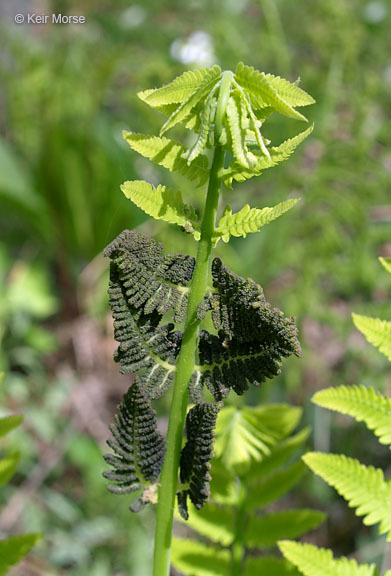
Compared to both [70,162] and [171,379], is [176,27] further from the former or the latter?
[171,379]

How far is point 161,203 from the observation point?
403 mm

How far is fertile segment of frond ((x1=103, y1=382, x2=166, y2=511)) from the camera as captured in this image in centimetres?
41

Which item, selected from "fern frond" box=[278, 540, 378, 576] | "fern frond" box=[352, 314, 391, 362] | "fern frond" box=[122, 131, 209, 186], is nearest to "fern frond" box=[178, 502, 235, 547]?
"fern frond" box=[278, 540, 378, 576]

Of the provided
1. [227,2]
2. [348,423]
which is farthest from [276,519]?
[227,2]

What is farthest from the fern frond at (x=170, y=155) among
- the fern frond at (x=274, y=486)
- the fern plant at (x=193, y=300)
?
the fern frond at (x=274, y=486)

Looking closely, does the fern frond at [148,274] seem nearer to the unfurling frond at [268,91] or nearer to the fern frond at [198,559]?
the unfurling frond at [268,91]

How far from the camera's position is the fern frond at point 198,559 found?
24.8 inches

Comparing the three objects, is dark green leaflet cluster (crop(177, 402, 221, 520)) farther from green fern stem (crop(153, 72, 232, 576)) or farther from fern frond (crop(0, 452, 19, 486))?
fern frond (crop(0, 452, 19, 486))

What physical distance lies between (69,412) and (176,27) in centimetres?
208

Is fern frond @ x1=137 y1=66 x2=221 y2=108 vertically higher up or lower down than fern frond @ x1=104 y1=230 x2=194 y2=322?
higher up

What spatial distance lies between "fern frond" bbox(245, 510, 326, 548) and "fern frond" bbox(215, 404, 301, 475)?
68mm

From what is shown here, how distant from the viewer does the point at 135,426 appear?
0.41 metres

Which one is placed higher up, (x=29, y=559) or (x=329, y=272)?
(x=329, y=272)

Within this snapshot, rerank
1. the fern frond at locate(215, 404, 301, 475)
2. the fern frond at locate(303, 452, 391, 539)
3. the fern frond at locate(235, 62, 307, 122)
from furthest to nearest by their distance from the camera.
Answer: the fern frond at locate(215, 404, 301, 475)
the fern frond at locate(303, 452, 391, 539)
the fern frond at locate(235, 62, 307, 122)
